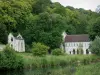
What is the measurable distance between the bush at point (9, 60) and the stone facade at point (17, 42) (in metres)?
32.5

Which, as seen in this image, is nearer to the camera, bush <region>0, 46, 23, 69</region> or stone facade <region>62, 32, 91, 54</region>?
bush <region>0, 46, 23, 69</region>

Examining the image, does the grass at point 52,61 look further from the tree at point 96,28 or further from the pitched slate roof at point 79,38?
the pitched slate roof at point 79,38

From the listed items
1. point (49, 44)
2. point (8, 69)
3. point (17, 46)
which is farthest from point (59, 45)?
point (8, 69)

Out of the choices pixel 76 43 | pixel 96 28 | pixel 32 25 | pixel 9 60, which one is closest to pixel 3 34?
pixel 32 25

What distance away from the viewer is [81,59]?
63.4 metres

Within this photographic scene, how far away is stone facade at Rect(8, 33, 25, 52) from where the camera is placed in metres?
87.1

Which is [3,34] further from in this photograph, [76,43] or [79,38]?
[79,38]

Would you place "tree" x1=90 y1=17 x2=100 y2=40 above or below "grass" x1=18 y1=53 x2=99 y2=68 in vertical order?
above

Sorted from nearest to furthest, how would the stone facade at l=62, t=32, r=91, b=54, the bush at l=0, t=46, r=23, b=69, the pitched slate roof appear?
the bush at l=0, t=46, r=23, b=69, the stone facade at l=62, t=32, r=91, b=54, the pitched slate roof

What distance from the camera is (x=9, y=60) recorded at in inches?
2078

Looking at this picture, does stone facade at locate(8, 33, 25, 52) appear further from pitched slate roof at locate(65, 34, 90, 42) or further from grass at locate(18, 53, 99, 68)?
grass at locate(18, 53, 99, 68)

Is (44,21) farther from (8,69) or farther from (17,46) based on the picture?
(8,69)

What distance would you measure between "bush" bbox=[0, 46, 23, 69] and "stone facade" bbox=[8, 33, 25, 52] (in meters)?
32.5

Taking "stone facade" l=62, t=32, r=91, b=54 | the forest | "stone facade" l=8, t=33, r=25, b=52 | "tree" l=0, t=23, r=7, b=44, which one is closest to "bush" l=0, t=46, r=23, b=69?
"tree" l=0, t=23, r=7, b=44
